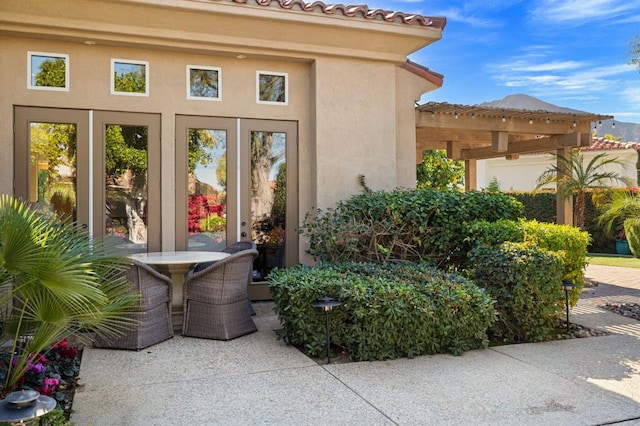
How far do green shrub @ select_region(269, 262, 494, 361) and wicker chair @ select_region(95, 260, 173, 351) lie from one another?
1326 millimetres

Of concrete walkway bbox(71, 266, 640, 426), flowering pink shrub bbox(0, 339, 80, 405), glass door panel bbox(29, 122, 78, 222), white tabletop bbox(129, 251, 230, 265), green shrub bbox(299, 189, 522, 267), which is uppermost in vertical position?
glass door panel bbox(29, 122, 78, 222)

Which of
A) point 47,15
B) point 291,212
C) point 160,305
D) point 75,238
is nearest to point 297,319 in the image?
point 160,305

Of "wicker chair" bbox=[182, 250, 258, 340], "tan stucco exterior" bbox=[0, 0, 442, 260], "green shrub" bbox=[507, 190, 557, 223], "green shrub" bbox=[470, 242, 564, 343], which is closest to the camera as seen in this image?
"green shrub" bbox=[470, 242, 564, 343]

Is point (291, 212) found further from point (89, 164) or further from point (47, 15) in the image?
point (47, 15)

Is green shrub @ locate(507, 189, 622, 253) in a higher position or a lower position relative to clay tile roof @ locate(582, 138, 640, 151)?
lower

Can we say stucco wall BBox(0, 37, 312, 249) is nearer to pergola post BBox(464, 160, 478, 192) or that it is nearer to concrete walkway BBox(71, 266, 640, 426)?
concrete walkway BBox(71, 266, 640, 426)

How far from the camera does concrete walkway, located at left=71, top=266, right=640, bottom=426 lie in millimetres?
3912

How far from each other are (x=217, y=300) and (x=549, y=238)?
422cm

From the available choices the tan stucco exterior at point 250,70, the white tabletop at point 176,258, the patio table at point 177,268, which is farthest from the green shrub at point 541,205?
the patio table at point 177,268

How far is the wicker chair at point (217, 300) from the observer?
6062mm

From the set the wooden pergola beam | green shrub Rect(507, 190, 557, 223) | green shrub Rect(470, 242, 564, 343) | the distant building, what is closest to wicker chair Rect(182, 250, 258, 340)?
green shrub Rect(470, 242, 564, 343)

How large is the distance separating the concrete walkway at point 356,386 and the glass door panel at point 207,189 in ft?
7.28

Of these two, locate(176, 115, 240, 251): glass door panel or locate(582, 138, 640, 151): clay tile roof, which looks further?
locate(582, 138, 640, 151): clay tile roof

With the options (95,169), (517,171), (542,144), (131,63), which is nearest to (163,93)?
(131,63)
